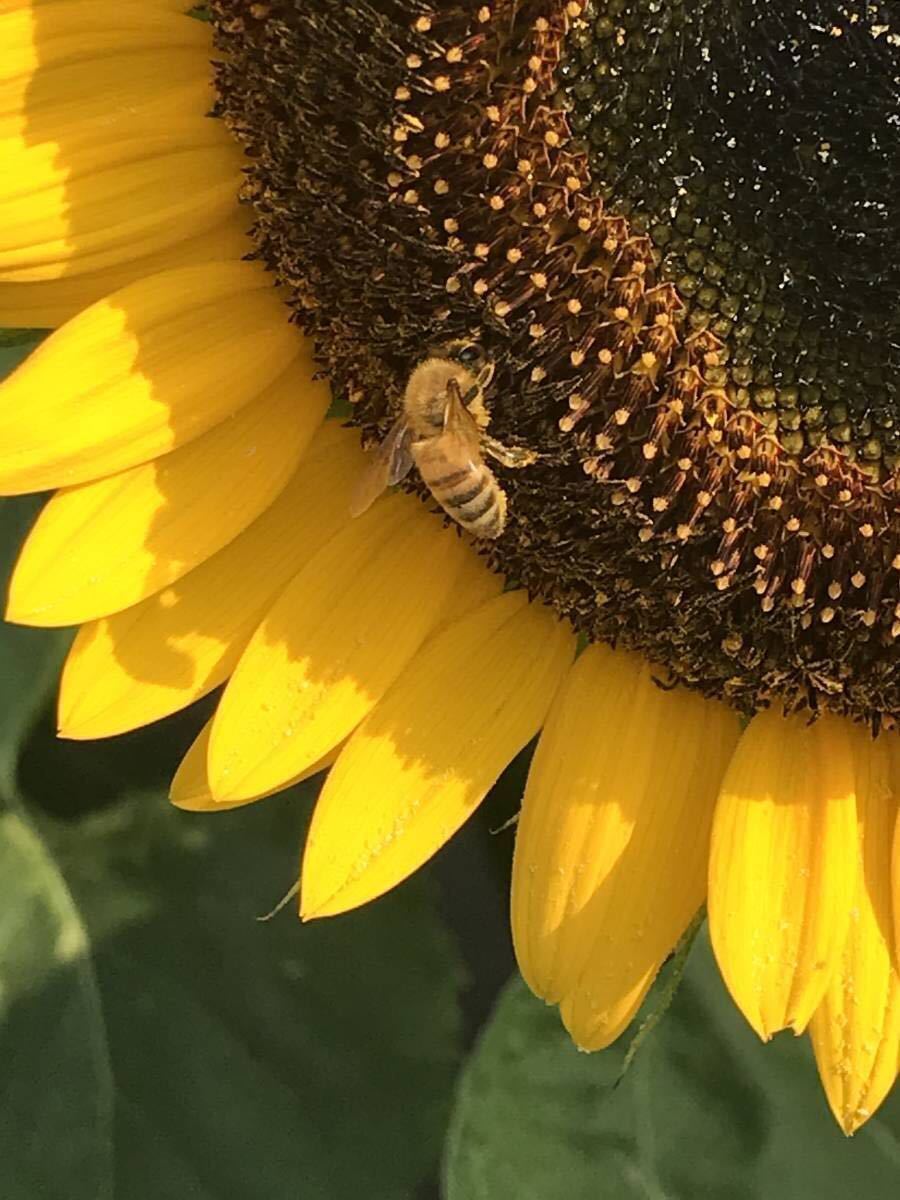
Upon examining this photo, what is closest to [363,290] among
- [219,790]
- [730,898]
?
[219,790]

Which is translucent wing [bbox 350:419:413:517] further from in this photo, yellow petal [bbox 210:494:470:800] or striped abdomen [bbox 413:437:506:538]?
yellow petal [bbox 210:494:470:800]

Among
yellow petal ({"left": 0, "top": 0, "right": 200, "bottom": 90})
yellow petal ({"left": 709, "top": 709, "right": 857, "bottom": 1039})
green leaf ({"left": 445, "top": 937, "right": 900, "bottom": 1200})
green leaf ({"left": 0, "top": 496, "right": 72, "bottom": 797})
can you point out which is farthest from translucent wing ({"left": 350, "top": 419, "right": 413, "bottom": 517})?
green leaf ({"left": 445, "top": 937, "right": 900, "bottom": 1200})

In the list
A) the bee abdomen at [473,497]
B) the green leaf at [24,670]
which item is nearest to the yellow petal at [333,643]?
the bee abdomen at [473,497]

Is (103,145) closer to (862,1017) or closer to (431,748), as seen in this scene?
(431,748)

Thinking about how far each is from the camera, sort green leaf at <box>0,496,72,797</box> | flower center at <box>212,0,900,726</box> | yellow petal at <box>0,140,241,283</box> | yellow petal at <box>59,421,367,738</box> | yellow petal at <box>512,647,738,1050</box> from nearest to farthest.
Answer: flower center at <box>212,0,900,726</box> < yellow petal at <box>0,140,241,283</box> < yellow petal at <box>59,421,367,738</box> < yellow petal at <box>512,647,738,1050</box> < green leaf at <box>0,496,72,797</box>

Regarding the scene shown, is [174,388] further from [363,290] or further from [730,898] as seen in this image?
[730,898]

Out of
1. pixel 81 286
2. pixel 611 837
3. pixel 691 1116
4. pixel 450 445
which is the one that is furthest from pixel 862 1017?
pixel 81 286
